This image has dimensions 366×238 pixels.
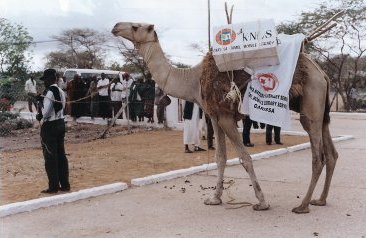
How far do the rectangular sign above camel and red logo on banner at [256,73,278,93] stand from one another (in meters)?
0.14

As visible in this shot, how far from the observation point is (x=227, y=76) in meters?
7.29

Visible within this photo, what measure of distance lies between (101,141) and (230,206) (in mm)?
9294

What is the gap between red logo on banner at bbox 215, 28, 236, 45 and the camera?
725 cm

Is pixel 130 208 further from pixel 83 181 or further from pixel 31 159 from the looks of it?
pixel 31 159

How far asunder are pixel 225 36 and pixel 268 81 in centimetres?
85

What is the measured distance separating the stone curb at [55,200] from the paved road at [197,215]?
11cm

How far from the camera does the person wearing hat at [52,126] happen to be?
8219 mm

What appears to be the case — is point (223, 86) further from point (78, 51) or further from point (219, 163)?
point (78, 51)

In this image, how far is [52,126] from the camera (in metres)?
8.28

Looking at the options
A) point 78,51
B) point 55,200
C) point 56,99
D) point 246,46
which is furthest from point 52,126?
point 78,51

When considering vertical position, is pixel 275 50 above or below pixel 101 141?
above

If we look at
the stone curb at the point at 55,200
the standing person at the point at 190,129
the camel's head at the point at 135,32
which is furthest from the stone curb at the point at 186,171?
the camel's head at the point at 135,32

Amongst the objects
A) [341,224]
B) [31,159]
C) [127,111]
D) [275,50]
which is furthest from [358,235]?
[127,111]

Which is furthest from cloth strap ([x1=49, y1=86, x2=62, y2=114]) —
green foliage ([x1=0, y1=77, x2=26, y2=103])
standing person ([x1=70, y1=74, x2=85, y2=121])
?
standing person ([x1=70, y1=74, x2=85, y2=121])
